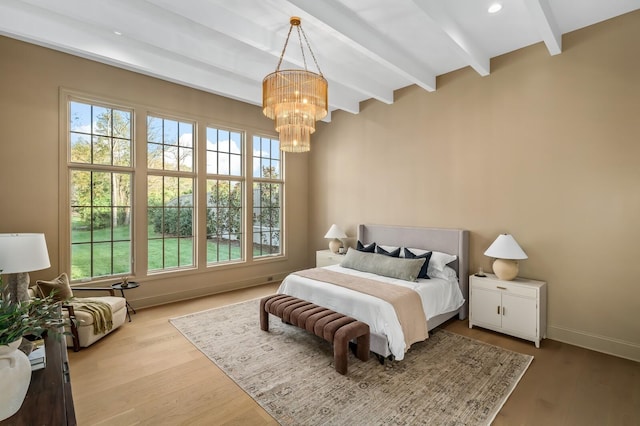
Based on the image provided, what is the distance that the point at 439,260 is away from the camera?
13.6 ft

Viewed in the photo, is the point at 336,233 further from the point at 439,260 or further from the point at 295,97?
the point at 295,97

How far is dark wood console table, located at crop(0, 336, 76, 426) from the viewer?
47.3 inches

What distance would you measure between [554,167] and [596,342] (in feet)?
6.44

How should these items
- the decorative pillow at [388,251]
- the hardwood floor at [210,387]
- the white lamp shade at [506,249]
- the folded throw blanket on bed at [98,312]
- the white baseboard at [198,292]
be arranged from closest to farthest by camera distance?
the hardwood floor at [210,387]
the folded throw blanket on bed at [98,312]
the white lamp shade at [506,249]
the decorative pillow at [388,251]
the white baseboard at [198,292]

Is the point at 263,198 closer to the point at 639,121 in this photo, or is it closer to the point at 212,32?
the point at 212,32

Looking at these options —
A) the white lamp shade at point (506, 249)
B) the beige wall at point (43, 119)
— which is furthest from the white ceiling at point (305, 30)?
the white lamp shade at point (506, 249)

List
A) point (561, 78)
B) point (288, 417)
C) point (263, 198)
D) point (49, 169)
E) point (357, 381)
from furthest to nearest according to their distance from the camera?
point (263, 198)
point (49, 169)
point (561, 78)
point (357, 381)
point (288, 417)

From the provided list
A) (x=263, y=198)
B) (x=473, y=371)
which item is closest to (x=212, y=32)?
(x=263, y=198)

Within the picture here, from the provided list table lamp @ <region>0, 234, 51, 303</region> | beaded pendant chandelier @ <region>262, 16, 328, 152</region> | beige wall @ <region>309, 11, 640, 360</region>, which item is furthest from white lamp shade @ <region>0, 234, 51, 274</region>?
beige wall @ <region>309, 11, 640, 360</region>

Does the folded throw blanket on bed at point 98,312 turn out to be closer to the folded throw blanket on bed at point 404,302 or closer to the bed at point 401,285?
the bed at point 401,285

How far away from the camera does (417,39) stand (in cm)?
366

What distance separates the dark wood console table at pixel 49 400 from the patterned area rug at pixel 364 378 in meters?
1.41

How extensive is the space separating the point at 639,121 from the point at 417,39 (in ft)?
7.90

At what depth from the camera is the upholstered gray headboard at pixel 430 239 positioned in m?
4.23
